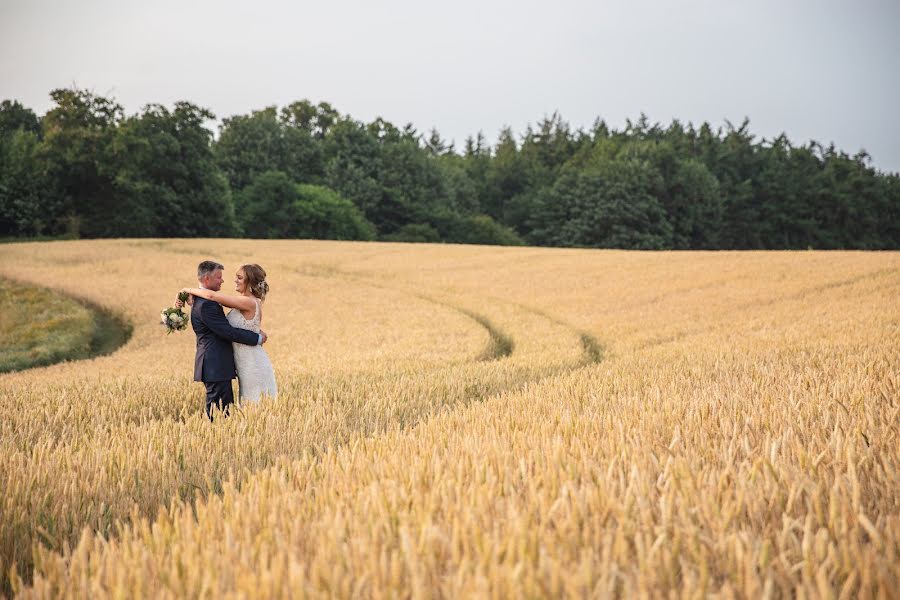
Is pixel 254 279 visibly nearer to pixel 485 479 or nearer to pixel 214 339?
pixel 214 339

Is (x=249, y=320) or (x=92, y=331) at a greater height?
(x=249, y=320)

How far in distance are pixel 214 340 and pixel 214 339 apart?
1 centimetres

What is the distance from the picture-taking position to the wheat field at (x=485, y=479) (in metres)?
1.94

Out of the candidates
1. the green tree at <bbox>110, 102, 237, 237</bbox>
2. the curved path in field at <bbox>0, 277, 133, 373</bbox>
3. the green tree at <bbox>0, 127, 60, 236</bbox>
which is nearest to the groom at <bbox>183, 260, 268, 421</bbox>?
the curved path in field at <bbox>0, 277, 133, 373</bbox>

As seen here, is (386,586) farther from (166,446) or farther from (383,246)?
(383,246)

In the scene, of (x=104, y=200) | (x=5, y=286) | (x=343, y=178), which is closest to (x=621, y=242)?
(x=343, y=178)

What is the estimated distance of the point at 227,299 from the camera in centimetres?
630

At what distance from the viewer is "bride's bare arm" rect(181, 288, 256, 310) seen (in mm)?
6296

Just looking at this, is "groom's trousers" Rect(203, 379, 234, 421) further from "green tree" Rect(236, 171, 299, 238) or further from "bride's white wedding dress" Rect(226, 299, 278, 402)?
"green tree" Rect(236, 171, 299, 238)

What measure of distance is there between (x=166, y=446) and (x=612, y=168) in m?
76.7

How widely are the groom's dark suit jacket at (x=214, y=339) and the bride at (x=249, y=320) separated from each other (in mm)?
100

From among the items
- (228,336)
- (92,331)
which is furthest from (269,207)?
(228,336)

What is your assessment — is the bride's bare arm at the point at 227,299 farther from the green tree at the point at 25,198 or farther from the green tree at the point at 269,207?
the green tree at the point at 269,207

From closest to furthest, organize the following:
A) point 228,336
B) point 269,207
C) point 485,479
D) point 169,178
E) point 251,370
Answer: point 485,479
point 228,336
point 251,370
point 169,178
point 269,207
